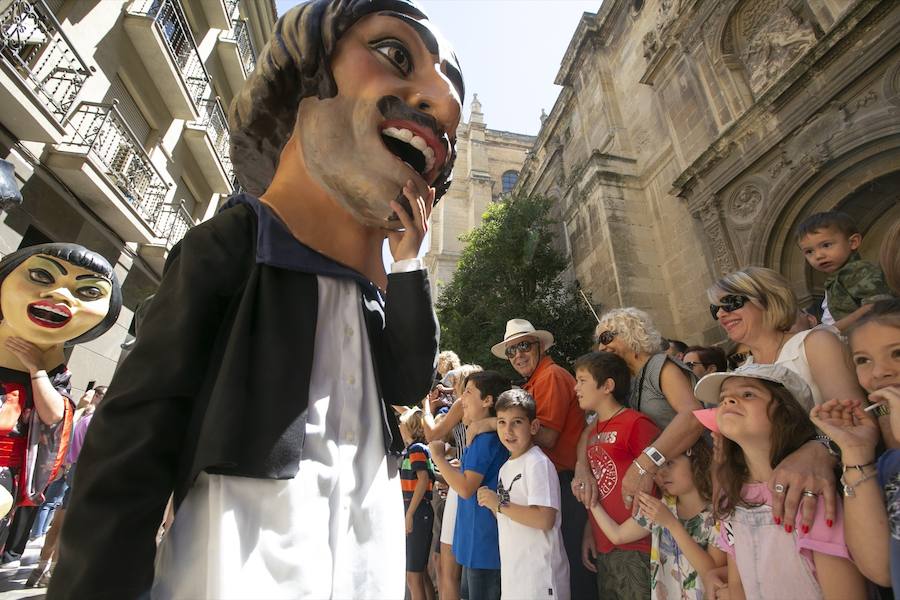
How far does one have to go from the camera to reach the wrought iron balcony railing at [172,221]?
9.18 metres

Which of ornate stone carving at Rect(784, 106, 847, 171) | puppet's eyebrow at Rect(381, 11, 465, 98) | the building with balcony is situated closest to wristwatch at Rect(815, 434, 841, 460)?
puppet's eyebrow at Rect(381, 11, 465, 98)

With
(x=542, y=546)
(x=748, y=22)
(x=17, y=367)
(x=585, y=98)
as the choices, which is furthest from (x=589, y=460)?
(x=585, y=98)

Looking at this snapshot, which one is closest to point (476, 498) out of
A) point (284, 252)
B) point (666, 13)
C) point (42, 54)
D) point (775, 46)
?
point (284, 252)

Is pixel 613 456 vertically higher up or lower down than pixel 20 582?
higher up

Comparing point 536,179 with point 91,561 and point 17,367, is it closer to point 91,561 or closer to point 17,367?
point 17,367

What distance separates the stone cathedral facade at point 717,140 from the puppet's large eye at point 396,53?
6.61 m

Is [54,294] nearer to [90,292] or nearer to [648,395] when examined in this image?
[90,292]

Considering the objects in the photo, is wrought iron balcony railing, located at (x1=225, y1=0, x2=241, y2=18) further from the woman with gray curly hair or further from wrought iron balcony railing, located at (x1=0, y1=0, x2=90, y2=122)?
the woman with gray curly hair

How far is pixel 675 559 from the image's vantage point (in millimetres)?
2182

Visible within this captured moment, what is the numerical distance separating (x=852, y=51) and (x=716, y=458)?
261 inches

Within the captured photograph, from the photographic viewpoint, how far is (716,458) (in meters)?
2.00

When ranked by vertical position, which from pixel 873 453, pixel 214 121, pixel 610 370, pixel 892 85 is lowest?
pixel 873 453

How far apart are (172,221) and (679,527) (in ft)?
35.0

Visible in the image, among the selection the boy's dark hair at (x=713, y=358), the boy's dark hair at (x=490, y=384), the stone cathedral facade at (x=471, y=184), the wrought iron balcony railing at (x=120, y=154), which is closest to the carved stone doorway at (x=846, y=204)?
the boy's dark hair at (x=713, y=358)
